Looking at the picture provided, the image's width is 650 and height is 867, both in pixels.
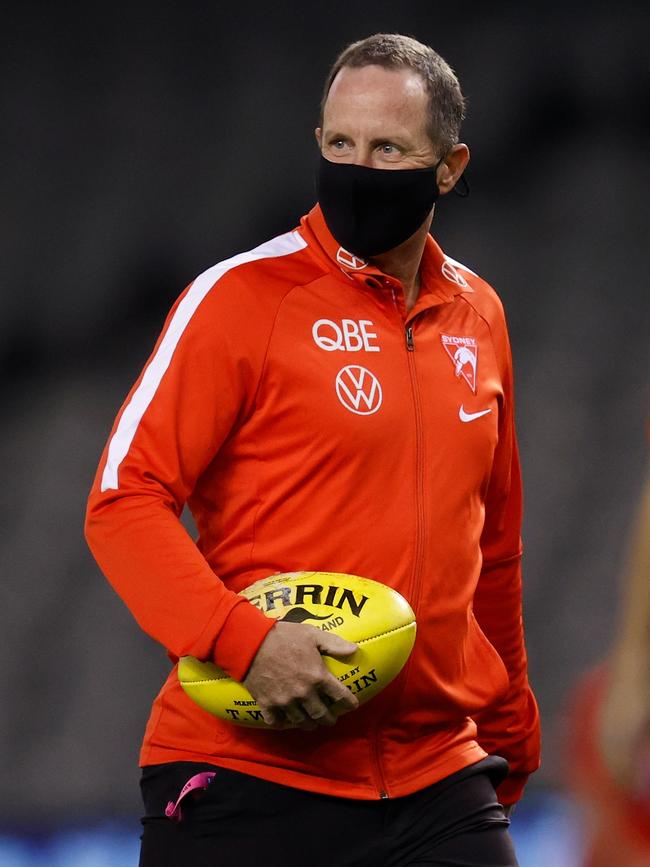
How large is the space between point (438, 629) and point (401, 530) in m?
0.17

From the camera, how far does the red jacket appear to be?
2.15m

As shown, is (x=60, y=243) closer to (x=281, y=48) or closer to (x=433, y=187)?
(x=281, y=48)

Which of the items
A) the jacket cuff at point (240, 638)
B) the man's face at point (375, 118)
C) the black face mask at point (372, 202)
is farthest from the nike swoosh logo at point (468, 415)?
the jacket cuff at point (240, 638)

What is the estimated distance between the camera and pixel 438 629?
229 centimetres

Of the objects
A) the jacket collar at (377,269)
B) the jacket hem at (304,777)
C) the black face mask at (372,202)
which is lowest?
the jacket hem at (304,777)

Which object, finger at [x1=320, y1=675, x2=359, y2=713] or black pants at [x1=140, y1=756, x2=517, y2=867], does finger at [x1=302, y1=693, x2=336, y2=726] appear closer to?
finger at [x1=320, y1=675, x2=359, y2=713]

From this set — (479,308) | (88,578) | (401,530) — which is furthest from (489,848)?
(88,578)

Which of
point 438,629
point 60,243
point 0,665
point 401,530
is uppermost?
point 401,530

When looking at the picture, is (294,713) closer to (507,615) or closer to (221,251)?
(507,615)

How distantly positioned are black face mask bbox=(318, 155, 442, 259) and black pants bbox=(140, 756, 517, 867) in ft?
2.71

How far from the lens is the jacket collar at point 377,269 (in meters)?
2.37

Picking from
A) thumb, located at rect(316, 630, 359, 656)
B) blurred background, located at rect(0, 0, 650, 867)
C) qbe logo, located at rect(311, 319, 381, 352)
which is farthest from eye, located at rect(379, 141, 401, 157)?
blurred background, located at rect(0, 0, 650, 867)

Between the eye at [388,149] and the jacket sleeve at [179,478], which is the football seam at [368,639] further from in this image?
the eye at [388,149]

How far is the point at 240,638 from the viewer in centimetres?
205
